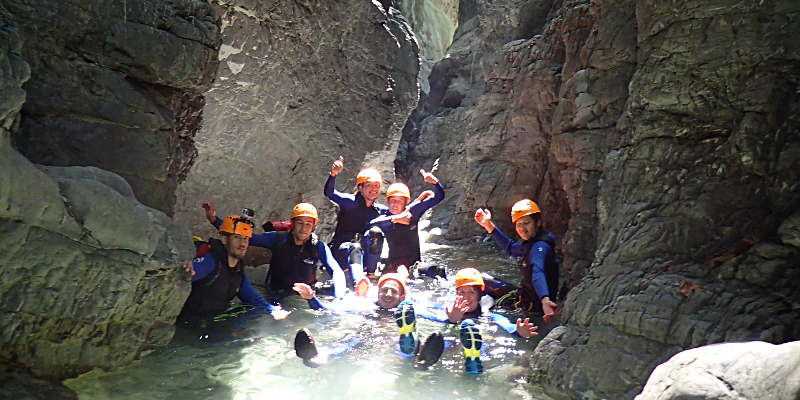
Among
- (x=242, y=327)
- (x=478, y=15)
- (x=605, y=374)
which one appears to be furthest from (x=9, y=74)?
(x=478, y=15)

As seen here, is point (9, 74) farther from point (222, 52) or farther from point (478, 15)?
point (478, 15)

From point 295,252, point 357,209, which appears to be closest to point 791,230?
point 295,252

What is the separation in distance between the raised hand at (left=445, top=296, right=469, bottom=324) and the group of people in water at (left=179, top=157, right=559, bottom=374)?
11 millimetres

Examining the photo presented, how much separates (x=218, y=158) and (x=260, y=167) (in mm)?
658

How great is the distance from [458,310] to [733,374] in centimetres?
344

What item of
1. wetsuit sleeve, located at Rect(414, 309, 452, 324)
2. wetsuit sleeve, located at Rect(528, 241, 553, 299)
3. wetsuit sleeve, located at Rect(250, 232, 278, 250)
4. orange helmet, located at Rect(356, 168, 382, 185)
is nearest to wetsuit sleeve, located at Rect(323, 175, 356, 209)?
orange helmet, located at Rect(356, 168, 382, 185)

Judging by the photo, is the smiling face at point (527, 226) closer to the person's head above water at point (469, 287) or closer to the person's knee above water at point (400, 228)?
the person's head above water at point (469, 287)

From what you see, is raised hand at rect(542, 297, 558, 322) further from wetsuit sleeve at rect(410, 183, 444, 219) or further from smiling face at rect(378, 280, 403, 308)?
wetsuit sleeve at rect(410, 183, 444, 219)

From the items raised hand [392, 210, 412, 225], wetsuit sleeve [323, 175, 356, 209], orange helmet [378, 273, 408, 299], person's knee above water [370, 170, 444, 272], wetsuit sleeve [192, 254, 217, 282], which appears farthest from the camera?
wetsuit sleeve [323, 175, 356, 209]

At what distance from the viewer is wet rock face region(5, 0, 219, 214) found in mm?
3949

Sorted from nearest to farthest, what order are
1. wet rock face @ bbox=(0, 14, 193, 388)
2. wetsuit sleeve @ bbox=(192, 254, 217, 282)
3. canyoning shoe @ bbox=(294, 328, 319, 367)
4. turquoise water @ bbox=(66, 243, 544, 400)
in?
Answer: wet rock face @ bbox=(0, 14, 193, 388), turquoise water @ bbox=(66, 243, 544, 400), canyoning shoe @ bbox=(294, 328, 319, 367), wetsuit sleeve @ bbox=(192, 254, 217, 282)

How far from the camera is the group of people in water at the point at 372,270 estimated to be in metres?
4.75

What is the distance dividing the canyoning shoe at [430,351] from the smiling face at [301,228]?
2.58 metres

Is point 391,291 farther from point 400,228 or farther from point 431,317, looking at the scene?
point 400,228
